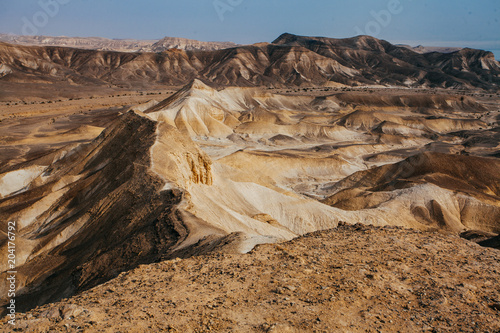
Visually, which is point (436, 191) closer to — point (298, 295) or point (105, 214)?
point (105, 214)

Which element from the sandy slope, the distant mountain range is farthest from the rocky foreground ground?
the distant mountain range

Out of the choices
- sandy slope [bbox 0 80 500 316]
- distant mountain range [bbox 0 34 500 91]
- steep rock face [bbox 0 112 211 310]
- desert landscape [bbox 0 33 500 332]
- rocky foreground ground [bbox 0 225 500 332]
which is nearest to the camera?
rocky foreground ground [bbox 0 225 500 332]

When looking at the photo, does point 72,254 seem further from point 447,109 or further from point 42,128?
point 447,109

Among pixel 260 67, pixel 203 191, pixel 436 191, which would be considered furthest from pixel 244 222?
pixel 260 67

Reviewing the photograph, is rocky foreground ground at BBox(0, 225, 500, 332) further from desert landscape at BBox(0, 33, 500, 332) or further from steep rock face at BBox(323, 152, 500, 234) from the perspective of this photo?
steep rock face at BBox(323, 152, 500, 234)

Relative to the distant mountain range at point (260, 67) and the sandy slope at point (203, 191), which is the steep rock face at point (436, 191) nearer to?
the sandy slope at point (203, 191)

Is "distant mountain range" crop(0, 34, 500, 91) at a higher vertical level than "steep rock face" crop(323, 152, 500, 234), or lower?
higher
